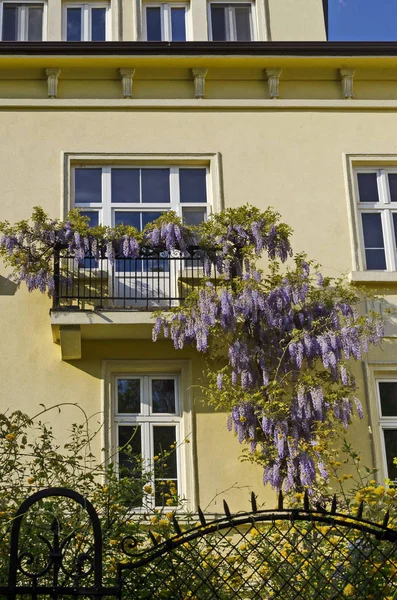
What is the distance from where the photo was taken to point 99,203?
12453 millimetres

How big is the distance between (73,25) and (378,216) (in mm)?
5159

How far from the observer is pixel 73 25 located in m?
14.0

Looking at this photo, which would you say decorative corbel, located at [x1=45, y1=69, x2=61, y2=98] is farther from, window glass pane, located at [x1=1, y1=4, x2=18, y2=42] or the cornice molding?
window glass pane, located at [x1=1, y1=4, x2=18, y2=42]

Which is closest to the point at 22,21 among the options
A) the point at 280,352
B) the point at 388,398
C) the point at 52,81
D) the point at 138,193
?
the point at 52,81

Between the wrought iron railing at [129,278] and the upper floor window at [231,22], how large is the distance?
12.9ft

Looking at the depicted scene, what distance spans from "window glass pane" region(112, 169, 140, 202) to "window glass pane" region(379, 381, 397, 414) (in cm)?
389

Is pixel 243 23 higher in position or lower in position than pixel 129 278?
higher

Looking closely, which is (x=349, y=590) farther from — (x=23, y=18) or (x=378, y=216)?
(x=23, y=18)

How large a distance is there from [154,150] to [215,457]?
4.09 m

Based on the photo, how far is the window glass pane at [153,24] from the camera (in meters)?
13.9

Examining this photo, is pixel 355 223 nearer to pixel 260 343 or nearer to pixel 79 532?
pixel 260 343

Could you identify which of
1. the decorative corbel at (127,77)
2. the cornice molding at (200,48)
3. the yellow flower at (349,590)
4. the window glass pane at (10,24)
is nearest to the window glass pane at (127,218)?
the decorative corbel at (127,77)

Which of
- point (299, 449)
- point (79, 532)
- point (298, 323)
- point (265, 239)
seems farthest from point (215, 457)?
point (79, 532)

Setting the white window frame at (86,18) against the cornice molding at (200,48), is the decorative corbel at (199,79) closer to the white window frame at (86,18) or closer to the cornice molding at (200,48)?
the cornice molding at (200,48)
